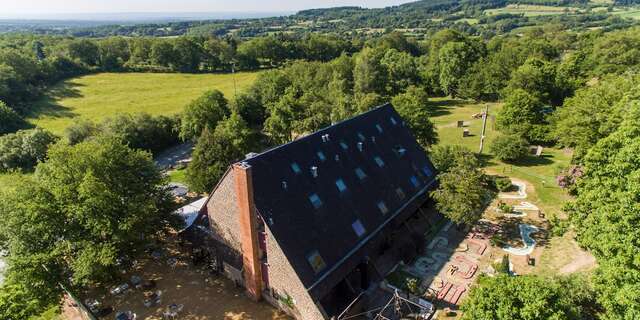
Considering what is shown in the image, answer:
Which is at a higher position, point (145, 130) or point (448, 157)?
point (448, 157)

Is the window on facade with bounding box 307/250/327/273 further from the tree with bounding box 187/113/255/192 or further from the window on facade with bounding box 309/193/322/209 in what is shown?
the tree with bounding box 187/113/255/192

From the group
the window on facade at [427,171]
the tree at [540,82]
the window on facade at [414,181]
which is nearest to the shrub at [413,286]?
the window on facade at [414,181]

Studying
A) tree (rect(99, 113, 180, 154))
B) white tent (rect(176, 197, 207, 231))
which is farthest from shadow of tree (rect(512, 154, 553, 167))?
tree (rect(99, 113, 180, 154))

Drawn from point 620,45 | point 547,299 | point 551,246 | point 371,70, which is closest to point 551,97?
point 620,45

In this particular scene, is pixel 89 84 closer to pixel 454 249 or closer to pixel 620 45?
pixel 454 249

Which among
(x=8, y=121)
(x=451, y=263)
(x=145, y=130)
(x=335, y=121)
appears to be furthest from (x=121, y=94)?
(x=451, y=263)

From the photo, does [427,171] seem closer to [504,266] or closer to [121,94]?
[504,266]
